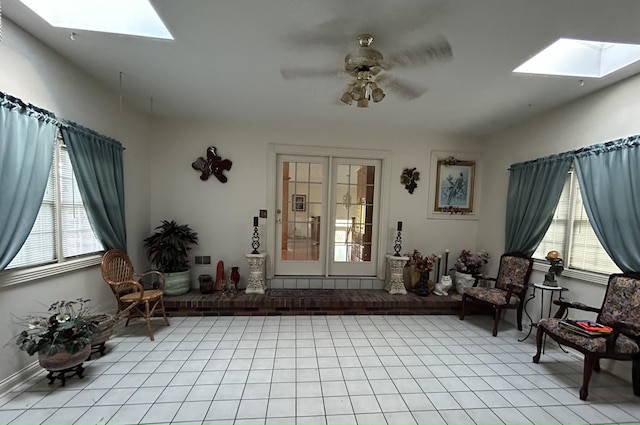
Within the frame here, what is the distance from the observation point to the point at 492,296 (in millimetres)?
2971

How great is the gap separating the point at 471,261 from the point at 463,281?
12.5 inches

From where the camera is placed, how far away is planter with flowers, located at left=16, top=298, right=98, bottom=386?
1.83 meters

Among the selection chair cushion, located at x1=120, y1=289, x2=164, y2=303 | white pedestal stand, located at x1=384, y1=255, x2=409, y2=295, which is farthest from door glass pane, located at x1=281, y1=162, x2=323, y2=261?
chair cushion, located at x1=120, y1=289, x2=164, y2=303

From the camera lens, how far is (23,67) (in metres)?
1.91

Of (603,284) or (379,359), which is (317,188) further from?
(603,284)

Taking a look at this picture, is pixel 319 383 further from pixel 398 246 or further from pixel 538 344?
pixel 398 246

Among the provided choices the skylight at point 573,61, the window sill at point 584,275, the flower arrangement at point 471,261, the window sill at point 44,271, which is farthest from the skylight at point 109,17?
the flower arrangement at point 471,261

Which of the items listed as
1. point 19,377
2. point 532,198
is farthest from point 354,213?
point 19,377

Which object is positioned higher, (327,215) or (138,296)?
(327,215)

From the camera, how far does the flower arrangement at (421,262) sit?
3783 mm

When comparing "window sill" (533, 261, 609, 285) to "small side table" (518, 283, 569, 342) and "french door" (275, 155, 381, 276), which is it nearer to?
"small side table" (518, 283, 569, 342)

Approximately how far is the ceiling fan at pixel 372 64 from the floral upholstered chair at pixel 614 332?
7.70 ft

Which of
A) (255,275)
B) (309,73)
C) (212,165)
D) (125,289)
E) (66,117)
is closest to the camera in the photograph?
(309,73)

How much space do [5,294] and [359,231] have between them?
3694 mm
